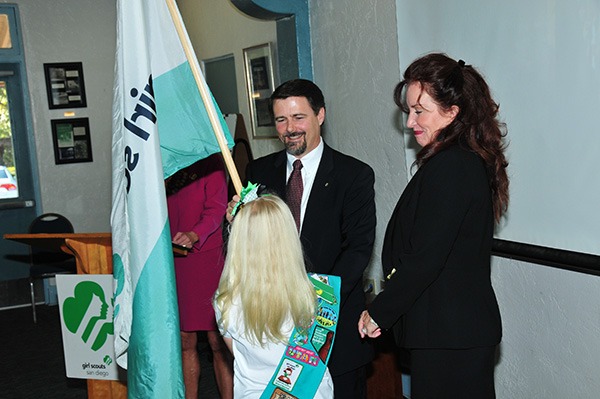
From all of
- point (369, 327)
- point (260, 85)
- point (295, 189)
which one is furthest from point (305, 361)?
point (260, 85)

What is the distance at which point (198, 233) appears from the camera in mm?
3854

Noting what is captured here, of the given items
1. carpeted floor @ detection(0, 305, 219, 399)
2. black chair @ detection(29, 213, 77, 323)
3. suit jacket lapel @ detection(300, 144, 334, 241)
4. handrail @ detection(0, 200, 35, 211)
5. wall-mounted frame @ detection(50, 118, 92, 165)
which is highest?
wall-mounted frame @ detection(50, 118, 92, 165)

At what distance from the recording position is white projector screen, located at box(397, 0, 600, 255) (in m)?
2.87

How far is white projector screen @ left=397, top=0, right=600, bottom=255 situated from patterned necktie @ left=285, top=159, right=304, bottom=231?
98 cm

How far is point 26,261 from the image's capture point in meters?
8.17

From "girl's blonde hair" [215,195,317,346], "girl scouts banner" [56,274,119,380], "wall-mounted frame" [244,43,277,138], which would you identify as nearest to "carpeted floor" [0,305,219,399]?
"girl scouts banner" [56,274,119,380]

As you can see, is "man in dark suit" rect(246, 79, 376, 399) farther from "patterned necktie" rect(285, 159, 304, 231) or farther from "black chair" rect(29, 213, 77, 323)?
"black chair" rect(29, 213, 77, 323)

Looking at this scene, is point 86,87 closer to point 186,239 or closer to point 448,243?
point 186,239

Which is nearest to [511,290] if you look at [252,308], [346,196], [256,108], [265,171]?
[346,196]

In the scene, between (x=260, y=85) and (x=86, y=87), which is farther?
(x=86, y=87)

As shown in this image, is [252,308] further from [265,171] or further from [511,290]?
[511,290]

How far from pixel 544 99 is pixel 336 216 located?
3.26 feet

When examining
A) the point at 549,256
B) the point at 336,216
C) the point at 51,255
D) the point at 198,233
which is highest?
the point at 336,216

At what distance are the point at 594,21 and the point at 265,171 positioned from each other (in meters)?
1.40
